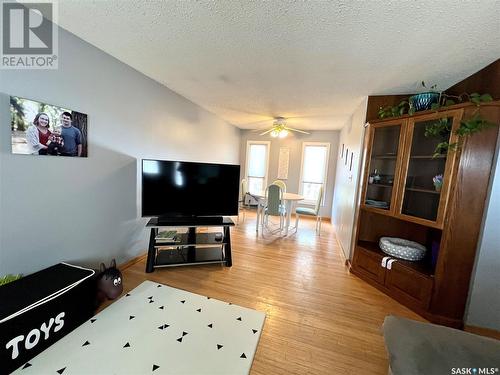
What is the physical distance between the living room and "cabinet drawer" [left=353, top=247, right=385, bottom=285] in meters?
0.02

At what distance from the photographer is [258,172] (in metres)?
6.13

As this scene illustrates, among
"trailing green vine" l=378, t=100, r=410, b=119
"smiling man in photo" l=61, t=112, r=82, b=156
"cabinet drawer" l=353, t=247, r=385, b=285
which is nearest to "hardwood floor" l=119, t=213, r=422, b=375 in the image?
"cabinet drawer" l=353, t=247, r=385, b=285

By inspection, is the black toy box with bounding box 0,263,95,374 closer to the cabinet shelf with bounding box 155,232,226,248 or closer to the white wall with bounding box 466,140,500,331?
the cabinet shelf with bounding box 155,232,226,248

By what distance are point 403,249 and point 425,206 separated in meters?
0.54

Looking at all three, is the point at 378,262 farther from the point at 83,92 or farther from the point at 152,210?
the point at 83,92

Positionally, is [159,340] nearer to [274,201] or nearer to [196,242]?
[196,242]

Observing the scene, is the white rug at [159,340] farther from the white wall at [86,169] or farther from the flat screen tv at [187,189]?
the flat screen tv at [187,189]

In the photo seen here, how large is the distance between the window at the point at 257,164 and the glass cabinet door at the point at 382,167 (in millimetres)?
3600

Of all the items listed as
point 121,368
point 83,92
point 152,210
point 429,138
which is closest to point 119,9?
point 83,92

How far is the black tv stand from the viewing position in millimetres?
2494

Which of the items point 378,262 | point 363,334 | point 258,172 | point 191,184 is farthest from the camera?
point 258,172

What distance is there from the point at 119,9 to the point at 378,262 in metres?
3.34

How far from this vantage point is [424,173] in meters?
2.16

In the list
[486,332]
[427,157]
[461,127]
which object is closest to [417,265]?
[486,332]
